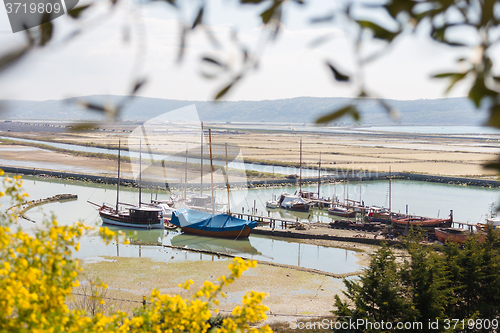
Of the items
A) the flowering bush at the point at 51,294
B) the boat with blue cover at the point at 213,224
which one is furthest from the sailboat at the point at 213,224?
the flowering bush at the point at 51,294

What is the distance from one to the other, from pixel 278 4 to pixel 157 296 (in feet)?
10.5

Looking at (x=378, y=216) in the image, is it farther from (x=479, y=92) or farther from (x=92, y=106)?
(x=92, y=106)

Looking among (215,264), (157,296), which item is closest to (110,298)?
(215,264)

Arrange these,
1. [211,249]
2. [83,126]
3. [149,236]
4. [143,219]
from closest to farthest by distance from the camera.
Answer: [83,126], [211,249], [149,236], [143,219]

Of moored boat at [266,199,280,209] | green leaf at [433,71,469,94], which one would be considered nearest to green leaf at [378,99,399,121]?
green leaf at [433,71,469,94]

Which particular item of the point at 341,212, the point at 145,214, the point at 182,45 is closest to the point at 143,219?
the point at 145,214

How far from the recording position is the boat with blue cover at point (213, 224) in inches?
933

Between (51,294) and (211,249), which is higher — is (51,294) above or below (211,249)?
above

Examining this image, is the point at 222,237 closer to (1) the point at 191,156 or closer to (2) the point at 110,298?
(2) the point at 110,298

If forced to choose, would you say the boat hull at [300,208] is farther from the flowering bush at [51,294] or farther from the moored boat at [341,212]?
the flowering bush at [51,294]

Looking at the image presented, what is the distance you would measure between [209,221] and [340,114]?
77.6 feet

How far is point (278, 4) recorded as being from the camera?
1.48 m

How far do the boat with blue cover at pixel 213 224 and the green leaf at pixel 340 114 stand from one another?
2267 centimetres

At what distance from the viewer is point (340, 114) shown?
1.09 metres
